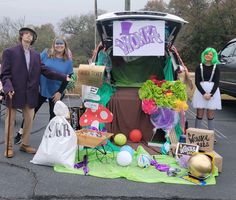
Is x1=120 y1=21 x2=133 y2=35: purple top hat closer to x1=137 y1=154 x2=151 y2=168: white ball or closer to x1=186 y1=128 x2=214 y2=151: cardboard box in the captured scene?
x1=186 y1=128 x2=214 y2=151: cardboard box

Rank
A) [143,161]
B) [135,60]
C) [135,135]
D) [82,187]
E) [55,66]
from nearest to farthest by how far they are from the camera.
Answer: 1. [82,187]
2. [143,161]
3. [55,66]
4. [135,135]
5. [135,60]

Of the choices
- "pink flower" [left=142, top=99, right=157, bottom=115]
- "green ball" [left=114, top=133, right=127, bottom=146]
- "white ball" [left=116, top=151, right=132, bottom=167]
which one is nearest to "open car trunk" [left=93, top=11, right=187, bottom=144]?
"pink flower" [left=142, top=99, right=157, bottom=115]

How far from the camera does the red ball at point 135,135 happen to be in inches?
251

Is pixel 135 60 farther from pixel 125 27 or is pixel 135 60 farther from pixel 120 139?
pixel 120 139

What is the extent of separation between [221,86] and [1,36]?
3591 cm

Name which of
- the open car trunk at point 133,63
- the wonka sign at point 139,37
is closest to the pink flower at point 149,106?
the open car trunk at point 133,63

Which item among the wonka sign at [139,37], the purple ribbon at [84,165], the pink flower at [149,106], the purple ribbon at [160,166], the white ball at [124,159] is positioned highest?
the wonka sign at [139,37]

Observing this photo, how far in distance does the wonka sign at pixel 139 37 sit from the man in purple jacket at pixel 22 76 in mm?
1368

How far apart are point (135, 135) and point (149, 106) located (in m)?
0.59

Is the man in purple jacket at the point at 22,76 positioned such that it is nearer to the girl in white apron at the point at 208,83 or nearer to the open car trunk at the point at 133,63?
the open car trunk at the point at 133,63

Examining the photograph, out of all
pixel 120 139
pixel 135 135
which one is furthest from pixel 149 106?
pixel 120 139

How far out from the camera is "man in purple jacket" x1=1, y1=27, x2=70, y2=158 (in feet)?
17.0

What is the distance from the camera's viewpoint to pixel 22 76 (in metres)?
5.23

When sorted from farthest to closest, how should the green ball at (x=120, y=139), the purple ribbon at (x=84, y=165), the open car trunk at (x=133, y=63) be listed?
the green ball at (x=120, y=139) → the open car trunk at (x=133, y=63) → the purple ribbon at (x=84, y=165)
